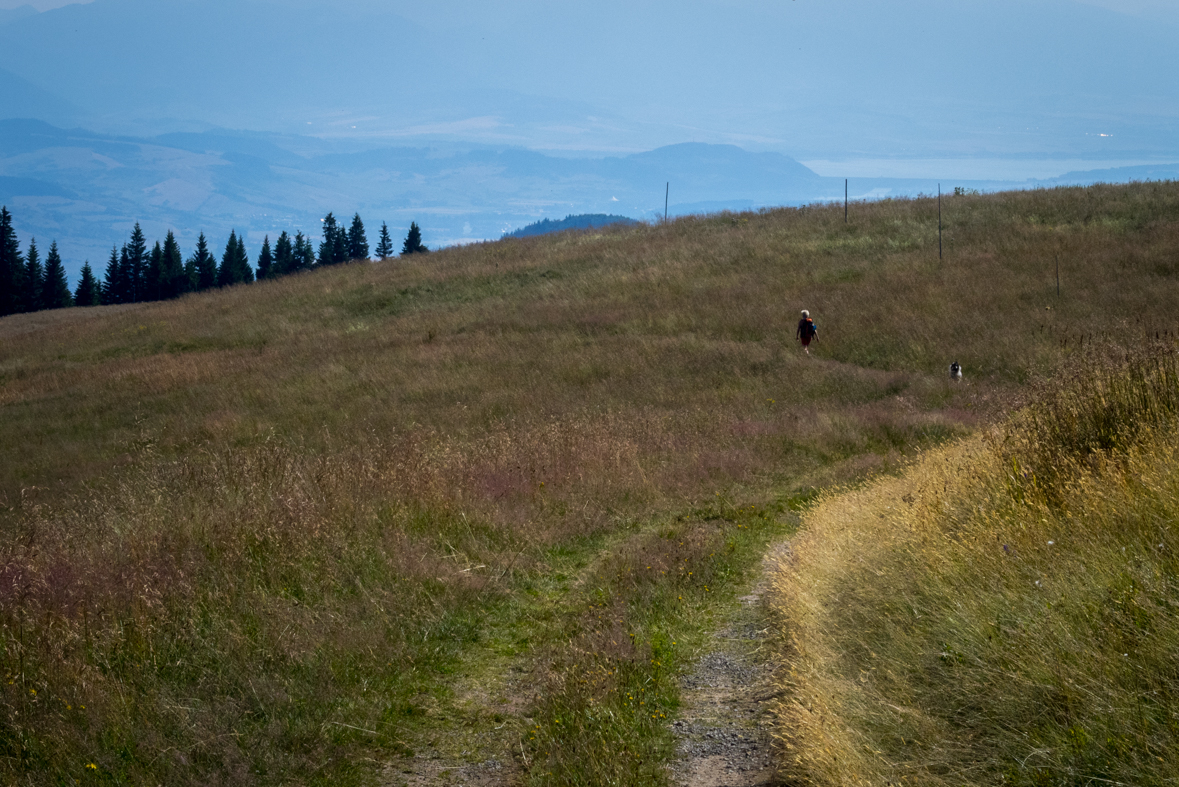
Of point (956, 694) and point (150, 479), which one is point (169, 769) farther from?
point (150, 479)

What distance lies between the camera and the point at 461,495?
8.47 m

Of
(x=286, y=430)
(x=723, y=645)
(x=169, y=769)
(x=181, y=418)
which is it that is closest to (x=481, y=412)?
(x=286, y=430)

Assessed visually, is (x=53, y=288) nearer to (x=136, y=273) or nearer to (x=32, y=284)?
(x=32, y=284)

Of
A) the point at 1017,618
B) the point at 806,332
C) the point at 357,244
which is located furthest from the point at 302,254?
the point at 1017,618

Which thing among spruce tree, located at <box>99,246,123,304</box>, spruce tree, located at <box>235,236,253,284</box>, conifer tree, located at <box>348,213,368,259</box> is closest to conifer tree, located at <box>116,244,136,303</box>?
spruce tree, located at <box>99,246,123,304</box>

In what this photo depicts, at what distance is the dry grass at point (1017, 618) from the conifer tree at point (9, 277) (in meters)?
94.1

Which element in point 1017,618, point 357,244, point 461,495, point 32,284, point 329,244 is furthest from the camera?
point 329,244

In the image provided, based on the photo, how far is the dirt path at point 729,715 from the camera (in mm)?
4008

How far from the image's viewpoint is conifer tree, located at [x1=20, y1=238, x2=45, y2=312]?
80688mm

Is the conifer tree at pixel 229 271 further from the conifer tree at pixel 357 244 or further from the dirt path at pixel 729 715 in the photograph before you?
the dirt path at pixel 729 715

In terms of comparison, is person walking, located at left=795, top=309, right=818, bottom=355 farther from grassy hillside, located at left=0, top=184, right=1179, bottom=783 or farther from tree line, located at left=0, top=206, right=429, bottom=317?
tree line, located at left=0, top=206, right=429, bottom=317

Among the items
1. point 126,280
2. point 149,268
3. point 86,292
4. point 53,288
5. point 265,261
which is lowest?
point 86,292

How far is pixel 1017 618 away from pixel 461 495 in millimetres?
5779

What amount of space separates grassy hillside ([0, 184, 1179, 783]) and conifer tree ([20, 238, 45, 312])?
62094 millimetres
